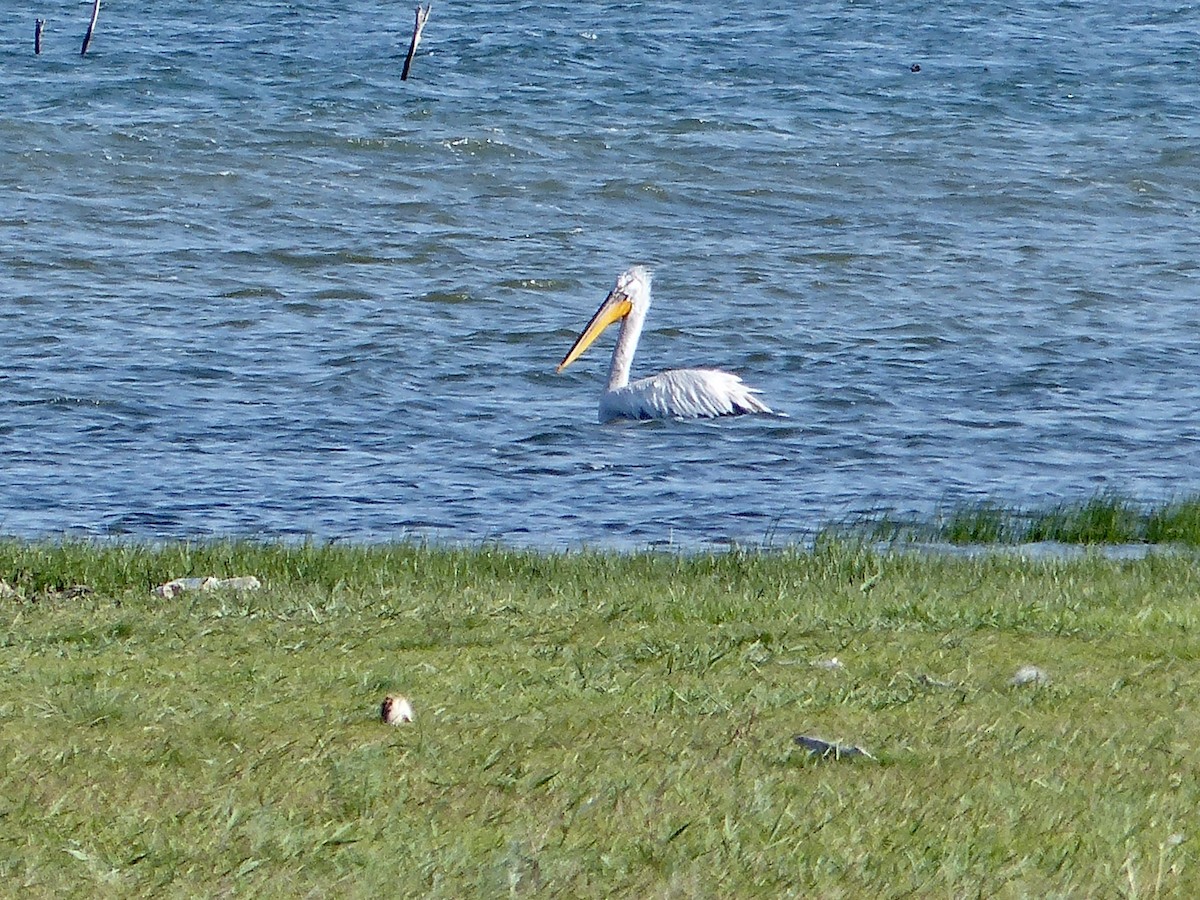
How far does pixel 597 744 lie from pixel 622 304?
1442 cm

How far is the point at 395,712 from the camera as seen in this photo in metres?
5.89

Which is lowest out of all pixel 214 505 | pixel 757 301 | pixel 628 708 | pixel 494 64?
pixel 494 64

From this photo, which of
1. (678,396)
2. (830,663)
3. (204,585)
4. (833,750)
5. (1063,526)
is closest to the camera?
(833,750)

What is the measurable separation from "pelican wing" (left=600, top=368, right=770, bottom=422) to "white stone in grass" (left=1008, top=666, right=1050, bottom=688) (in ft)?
36.2

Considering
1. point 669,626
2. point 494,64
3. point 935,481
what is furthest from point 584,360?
point 494,64

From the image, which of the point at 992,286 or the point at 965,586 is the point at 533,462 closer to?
the point at 965,586

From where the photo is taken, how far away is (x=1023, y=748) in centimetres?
560

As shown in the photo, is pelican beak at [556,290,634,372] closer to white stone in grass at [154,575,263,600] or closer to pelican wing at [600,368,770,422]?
pelican wing at [600,368,770,422]

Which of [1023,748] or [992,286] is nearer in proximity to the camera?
[1023,748]

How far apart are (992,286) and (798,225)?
456 cm

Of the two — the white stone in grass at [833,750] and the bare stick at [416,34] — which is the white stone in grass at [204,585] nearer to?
the white stone in grass at [833,750]

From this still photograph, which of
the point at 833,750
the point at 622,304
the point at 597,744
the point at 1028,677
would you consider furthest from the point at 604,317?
the point at 833,750

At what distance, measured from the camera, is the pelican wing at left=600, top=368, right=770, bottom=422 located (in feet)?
58.3

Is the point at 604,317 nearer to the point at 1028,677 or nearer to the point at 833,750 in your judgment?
the point at 1028,677
